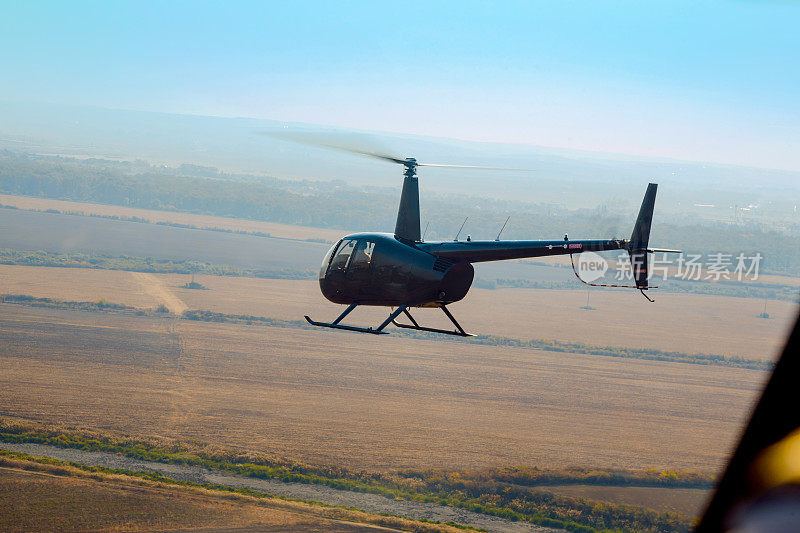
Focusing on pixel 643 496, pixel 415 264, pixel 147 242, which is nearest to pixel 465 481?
pixel 643 496

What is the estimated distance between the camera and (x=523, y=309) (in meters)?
131

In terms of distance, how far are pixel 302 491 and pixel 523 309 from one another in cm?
8557

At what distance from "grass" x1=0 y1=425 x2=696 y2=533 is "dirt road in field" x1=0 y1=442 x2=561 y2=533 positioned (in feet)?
2.67

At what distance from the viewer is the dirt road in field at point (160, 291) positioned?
119 metres

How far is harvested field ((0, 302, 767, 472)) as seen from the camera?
6359 cm

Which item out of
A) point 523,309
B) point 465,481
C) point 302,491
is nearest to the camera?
point 302,491

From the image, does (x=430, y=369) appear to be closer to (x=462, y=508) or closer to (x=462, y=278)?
(x=462, y=508)

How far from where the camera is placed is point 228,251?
165000mm

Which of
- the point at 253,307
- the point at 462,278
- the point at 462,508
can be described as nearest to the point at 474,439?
the point at 462,508

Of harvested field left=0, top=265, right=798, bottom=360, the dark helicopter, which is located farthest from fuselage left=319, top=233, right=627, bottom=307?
harvested field left=0, top=265, right=798, bottom=360

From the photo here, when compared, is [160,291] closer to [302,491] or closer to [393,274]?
[302,491]

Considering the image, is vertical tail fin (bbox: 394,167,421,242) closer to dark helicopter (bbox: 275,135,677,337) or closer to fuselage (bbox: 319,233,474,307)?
dark helicopter (bbox: 275,135,677,337)

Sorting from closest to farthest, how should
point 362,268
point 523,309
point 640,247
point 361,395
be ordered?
point 640,247 < point 362,268 < point 361,395 < point 523,309

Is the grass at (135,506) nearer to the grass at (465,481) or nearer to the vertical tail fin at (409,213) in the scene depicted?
the grass at (465,481)
